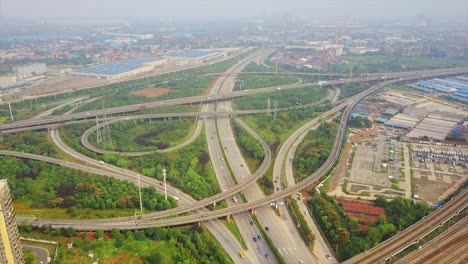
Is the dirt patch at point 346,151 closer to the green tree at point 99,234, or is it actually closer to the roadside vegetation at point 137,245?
the roadside vegetation at point 137,245

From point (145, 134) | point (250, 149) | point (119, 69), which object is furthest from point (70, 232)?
point (119, 69)

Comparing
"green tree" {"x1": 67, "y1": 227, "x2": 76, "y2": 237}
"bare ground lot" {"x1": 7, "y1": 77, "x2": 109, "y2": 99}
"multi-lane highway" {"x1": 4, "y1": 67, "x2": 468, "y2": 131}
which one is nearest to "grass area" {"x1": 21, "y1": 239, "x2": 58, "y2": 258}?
"green tree" {"x1": 67, "y1": 227, "x2": 76, "y2": 237}

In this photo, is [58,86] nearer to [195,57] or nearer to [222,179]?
[195,57]

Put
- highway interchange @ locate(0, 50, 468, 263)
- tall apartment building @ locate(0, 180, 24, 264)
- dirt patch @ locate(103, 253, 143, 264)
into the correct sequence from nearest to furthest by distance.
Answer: tall apartment building @ locate(0, 180, 24, 264), dirt patch @ locate(103, 253, 143, 264), highway interchange @ locate(0, 50, 468, 263)

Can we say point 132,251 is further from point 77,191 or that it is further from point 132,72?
point 132,72

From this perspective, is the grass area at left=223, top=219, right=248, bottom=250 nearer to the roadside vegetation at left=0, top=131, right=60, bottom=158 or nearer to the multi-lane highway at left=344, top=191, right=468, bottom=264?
the multi-lane highway at left=344, top=191, right=468, bottom=264

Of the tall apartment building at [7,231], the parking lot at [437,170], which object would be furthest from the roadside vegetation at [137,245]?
the parking lot at [437,170]
